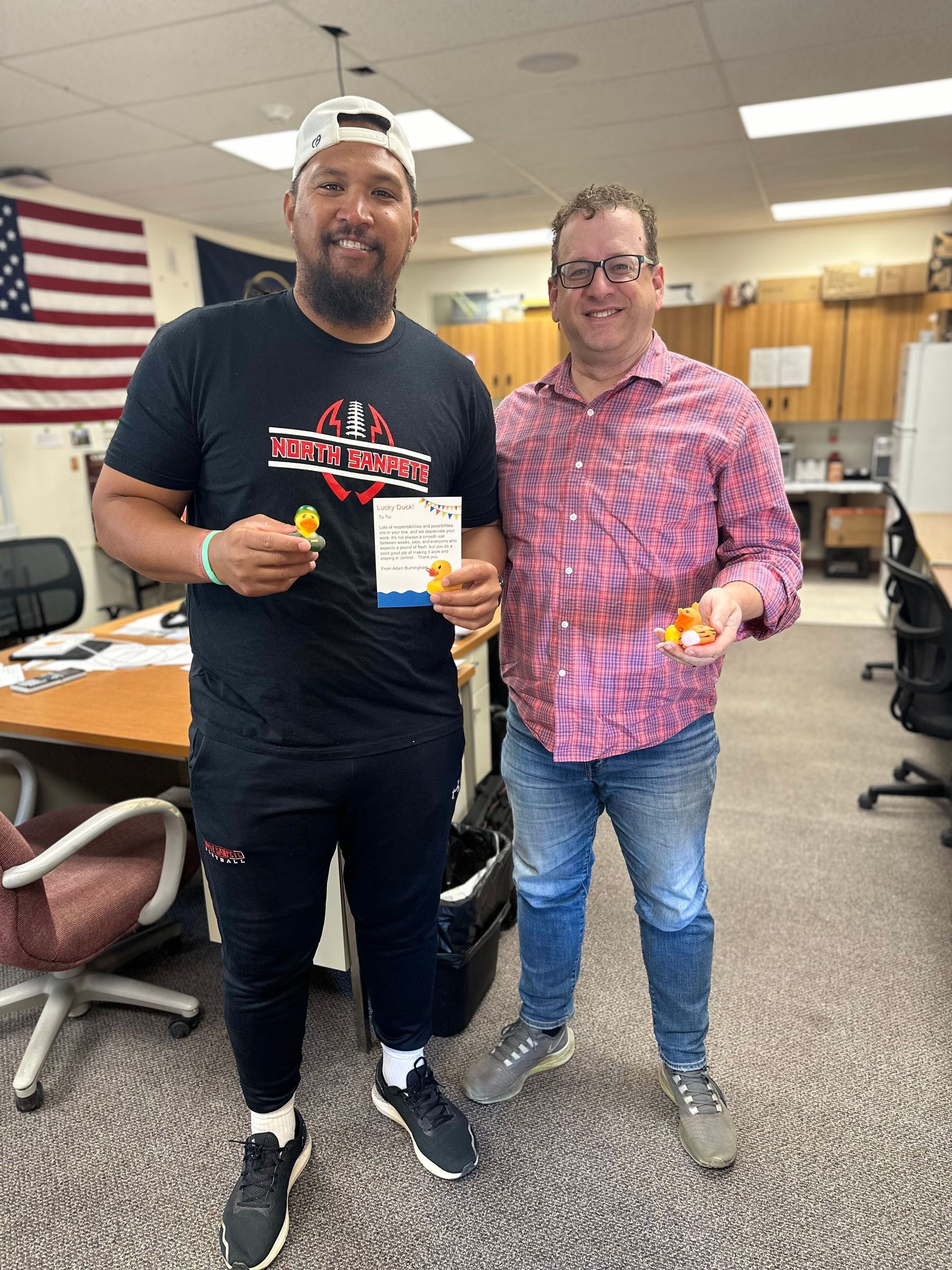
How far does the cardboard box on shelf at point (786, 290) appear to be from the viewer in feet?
23.7

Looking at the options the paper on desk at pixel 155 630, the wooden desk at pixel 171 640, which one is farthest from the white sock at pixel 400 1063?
the paper on desk at pixel 155 630

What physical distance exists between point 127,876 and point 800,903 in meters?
1.89

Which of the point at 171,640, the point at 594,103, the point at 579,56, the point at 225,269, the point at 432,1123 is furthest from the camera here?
the point at 225,269

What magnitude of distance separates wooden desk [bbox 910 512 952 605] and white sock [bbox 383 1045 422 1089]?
2.26 metres

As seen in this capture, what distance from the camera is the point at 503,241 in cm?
759

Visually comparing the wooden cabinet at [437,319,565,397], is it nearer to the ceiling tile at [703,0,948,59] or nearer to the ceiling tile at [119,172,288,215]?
the ceiling tile at [119,172,288,215]

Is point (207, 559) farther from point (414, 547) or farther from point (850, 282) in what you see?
point (850, 282)

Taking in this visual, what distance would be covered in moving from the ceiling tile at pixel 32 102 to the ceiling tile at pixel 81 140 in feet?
0.22

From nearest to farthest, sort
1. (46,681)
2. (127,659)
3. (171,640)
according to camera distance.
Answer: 1. (46,681)
2. (127,659)
3. (171,640)

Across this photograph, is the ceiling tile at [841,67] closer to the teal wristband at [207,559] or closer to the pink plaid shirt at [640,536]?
the pink plaid shirt at [640,536]

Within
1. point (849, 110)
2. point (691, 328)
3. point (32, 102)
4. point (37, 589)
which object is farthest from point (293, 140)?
point (691, 328)

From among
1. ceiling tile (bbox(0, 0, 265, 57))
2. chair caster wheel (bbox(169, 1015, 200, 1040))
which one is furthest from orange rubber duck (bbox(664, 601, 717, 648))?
ceiling tile (bbox(0, 0, 265, 57))

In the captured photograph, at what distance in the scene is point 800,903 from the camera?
2551 mm

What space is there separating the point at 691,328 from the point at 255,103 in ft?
15.8
